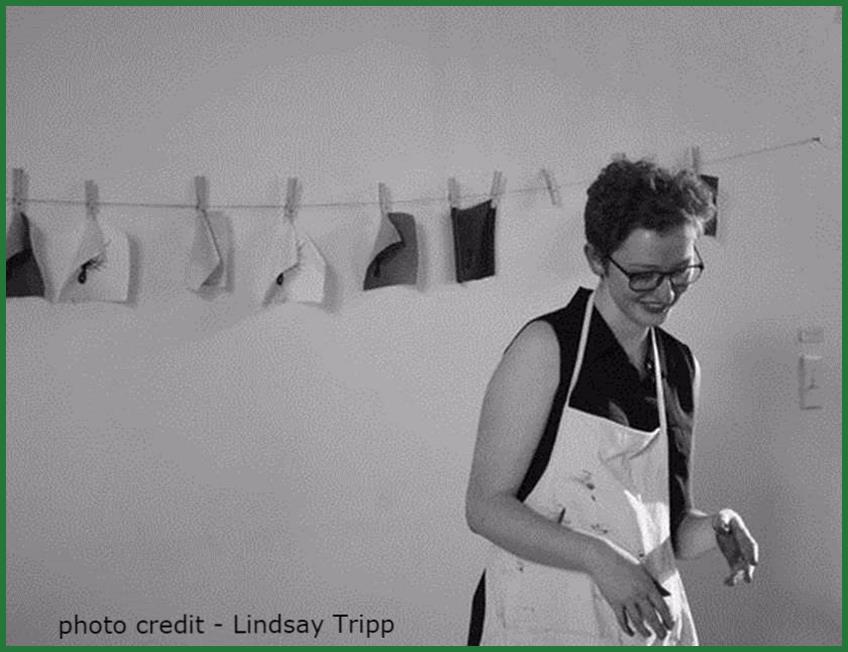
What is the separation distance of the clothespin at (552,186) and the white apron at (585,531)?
1076 mm

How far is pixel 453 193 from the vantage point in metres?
2.42

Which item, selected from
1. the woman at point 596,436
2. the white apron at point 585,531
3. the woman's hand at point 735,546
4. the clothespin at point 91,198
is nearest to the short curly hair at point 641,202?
the woman at point 596,436

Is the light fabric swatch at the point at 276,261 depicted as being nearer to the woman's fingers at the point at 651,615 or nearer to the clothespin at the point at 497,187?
the clothespin at the point at 497,187

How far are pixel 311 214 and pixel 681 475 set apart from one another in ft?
3.73

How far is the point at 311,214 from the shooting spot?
2.37 meters

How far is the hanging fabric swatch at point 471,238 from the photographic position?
2.40 meters

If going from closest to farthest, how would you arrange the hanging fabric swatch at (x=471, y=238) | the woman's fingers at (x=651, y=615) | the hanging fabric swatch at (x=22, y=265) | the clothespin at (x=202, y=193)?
1. the woman's fingers at (x=651, y=615)
2. the hanging fabric swatch at (x=22, y=265)
3. the clothespin at (x=202, y=193)
4. the hanging fabric swatch at (x=471, y=238)

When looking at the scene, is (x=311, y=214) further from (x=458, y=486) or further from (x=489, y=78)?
(x=458, y=486)

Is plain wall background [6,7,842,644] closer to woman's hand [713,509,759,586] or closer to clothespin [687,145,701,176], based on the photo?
clothespin [687,145,701,176]

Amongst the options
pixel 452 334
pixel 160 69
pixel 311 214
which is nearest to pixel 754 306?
pixel 452 334

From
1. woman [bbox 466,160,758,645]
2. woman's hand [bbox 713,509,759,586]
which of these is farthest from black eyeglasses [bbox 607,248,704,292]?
woman's hand [bbox 713,509,759,586]

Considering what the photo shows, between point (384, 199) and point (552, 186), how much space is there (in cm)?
39

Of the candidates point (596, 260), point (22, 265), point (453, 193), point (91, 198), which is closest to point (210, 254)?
point (91, 198)

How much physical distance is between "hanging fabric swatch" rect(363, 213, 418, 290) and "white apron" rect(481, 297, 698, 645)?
3.26ft
